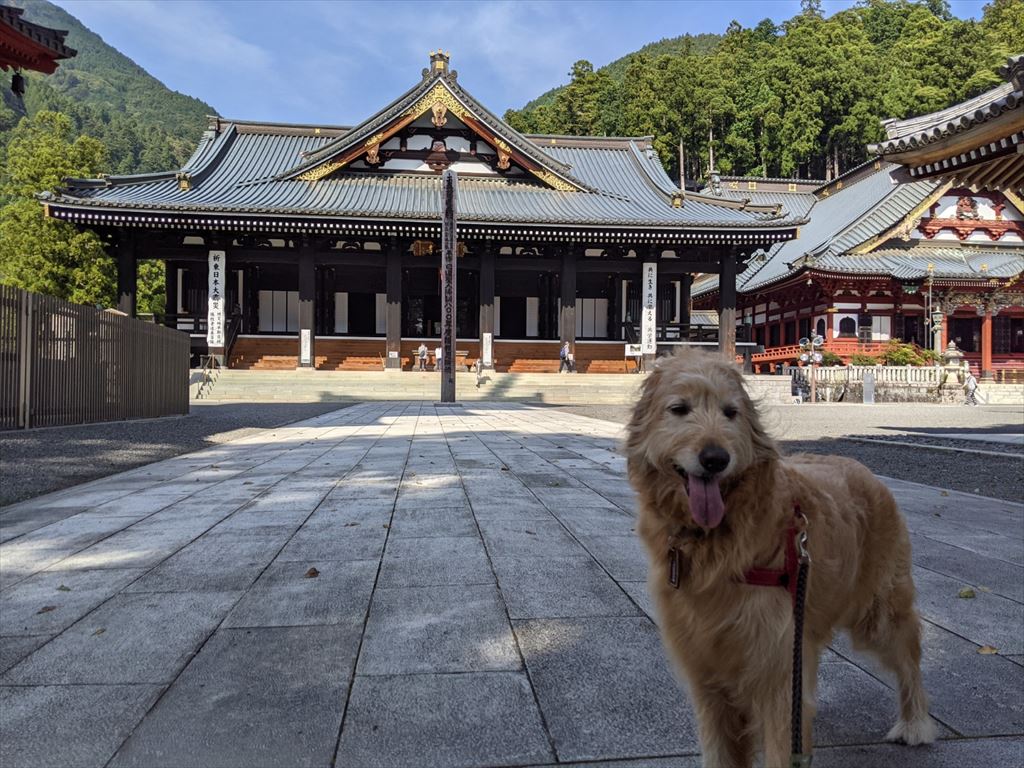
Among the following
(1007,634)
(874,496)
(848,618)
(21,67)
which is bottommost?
(1007,634)

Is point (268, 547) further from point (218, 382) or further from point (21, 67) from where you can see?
point (218, 382)

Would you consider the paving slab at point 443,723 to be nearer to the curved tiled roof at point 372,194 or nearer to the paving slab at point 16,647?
the paving slab at point 16,647

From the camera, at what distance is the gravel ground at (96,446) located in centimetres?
584

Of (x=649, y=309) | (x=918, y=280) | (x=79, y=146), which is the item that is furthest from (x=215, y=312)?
(x=918, y=280)

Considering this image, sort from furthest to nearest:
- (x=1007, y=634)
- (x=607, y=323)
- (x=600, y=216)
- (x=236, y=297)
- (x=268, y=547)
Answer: (x=607, y=323) → (x=236, y=297) → (x=600, y=216) → (x=268, y=547) → (x=1007, y=634)

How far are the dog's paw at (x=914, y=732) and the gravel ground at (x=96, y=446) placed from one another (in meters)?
5.81

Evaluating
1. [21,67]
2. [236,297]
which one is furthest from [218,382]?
[21,67]

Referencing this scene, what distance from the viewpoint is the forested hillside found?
4528 cm

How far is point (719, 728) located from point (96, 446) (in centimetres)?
840

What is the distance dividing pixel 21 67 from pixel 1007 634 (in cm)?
1378

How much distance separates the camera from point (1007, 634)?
258cm

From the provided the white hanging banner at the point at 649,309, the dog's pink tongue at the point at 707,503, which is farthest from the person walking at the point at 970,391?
the dog's pink tongue at the point at 707,503

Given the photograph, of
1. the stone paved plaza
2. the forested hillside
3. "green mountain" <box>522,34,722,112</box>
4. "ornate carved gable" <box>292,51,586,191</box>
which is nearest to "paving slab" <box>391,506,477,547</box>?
the stone paved plaza

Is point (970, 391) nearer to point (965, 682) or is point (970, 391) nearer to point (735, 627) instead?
point (965, 682)
